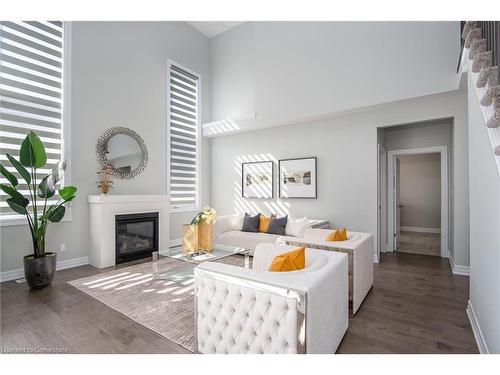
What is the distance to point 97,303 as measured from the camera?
115 inches

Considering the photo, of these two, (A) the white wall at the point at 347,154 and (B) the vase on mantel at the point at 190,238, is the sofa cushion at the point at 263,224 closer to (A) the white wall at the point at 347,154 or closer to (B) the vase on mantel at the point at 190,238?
(A) the white wall at the point at 347,154

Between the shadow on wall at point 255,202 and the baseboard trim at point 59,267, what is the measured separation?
326 cm

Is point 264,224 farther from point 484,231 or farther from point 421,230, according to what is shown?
point 421,230

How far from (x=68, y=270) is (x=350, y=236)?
4.17 metres

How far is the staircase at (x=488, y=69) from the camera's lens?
179 cm

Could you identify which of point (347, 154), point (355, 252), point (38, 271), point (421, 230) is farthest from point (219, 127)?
point (421, 230)

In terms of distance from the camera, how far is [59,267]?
4.17 m

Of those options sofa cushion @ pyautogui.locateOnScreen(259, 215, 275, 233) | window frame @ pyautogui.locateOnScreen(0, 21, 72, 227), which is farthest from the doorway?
window frame @ pyautogui.locateOnScreen(0, 21, 72, 227)

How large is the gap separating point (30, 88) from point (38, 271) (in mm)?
2675

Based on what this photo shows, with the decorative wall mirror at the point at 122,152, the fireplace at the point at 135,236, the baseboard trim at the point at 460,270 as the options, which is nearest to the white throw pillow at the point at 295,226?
the baseboard trim at the point at 460,270

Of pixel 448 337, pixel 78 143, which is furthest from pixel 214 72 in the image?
pixel 448 337

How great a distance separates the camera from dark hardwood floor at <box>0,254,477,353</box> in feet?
6.93

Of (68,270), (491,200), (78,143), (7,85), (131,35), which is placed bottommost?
(68,270)

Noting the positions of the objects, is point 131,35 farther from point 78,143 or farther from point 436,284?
point 436,284
